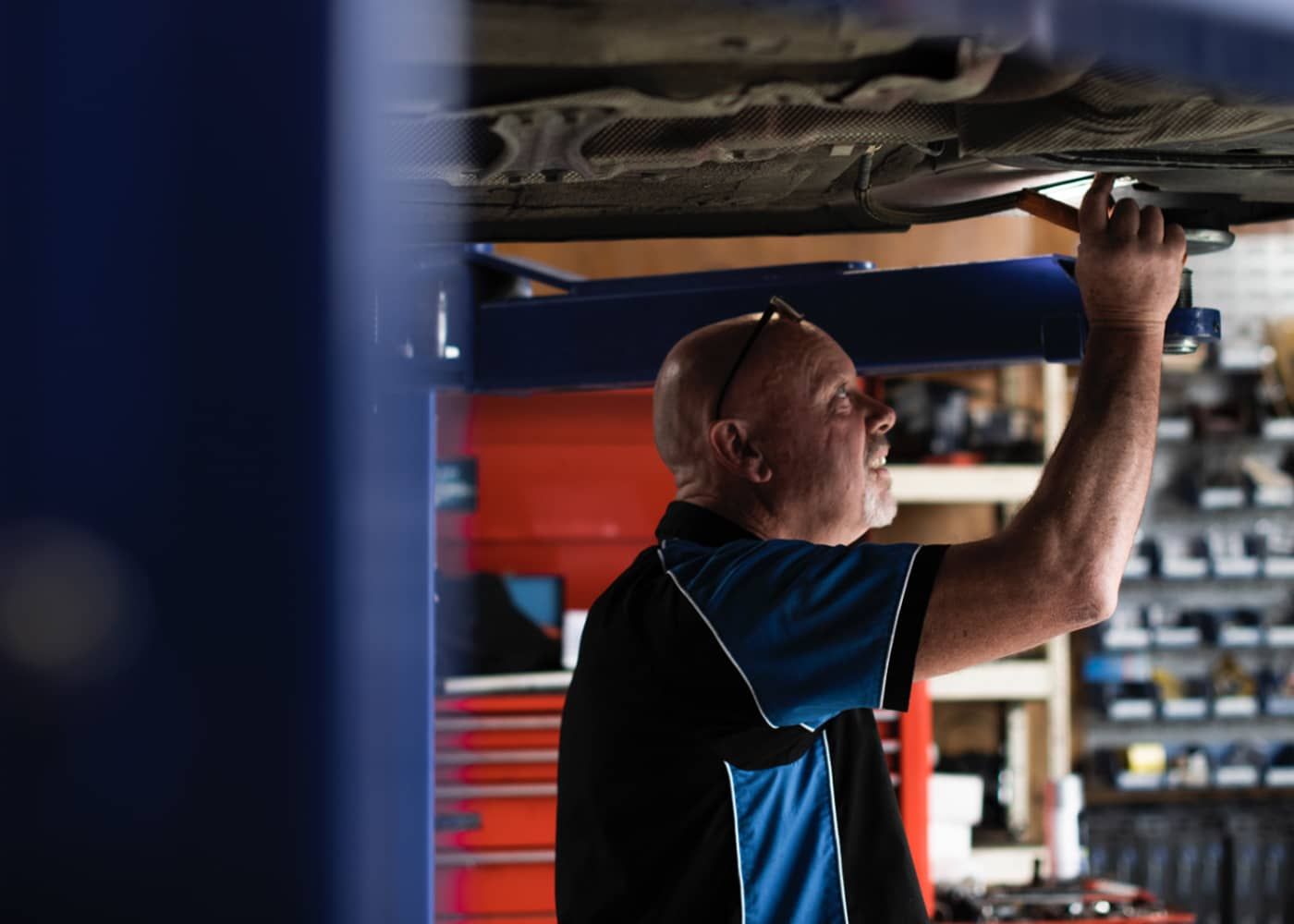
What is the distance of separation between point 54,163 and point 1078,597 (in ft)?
2.83

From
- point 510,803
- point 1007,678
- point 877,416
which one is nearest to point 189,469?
point 877,416

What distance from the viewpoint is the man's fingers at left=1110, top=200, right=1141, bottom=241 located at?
49.6 inches

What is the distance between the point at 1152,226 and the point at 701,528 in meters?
0.50

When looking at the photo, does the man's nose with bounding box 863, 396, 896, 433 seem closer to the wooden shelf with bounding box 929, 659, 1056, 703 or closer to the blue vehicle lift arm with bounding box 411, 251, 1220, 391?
the blue vehicle lift arm with bounding box 411, 251, 1220, 391

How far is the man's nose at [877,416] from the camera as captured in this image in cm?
153

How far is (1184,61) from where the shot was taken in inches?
Result: 23.4

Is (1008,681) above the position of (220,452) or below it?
below

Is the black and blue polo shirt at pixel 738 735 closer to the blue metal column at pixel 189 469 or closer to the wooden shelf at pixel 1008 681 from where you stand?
the blue metal column at pixel 189 469

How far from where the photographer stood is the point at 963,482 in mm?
4328

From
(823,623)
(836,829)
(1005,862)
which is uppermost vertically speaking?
(823,623)

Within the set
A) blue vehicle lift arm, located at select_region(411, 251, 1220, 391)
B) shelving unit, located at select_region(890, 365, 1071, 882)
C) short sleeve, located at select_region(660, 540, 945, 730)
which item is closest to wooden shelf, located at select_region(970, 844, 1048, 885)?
shelving unit, located at select_region(890, 365, 1071, 882)

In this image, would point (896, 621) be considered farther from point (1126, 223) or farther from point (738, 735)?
point (1126, 223)

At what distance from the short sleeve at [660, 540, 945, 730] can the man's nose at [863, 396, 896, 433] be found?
28 cm

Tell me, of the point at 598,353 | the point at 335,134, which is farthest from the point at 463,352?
the point at 335,134
